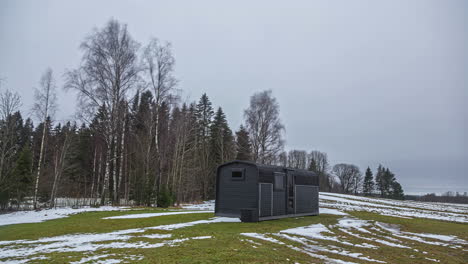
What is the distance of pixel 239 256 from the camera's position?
288 inches

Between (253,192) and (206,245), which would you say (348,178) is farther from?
(206,245)

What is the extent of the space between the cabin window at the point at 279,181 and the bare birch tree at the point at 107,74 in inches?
419

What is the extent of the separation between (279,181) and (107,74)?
13469mm

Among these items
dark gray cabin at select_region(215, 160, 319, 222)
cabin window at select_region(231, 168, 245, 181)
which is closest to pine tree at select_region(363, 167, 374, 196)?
dark gray cabin at select_region(215, 160, 319, 222)

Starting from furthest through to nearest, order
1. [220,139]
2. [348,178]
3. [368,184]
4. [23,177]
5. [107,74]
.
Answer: [348,178] → [368,184] → [220,139] → [23,177] → [107,74]

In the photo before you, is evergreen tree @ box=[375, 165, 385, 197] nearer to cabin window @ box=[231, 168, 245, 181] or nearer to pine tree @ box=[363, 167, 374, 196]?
pine tree @ box=[363, 167, 374, 196]

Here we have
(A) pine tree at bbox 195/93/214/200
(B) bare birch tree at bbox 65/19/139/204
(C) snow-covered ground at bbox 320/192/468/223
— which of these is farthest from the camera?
(A) pine tree at bbox 195/93/214/200

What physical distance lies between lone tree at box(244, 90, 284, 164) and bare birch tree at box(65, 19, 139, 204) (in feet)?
43.0

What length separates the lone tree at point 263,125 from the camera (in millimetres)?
31188

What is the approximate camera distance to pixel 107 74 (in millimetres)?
21469

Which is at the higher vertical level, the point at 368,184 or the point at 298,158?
the point at 298,158

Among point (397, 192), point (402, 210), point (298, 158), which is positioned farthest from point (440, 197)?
point (402, 210)

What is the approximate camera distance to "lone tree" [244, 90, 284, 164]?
31188mm

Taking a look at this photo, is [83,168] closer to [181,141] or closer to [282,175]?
[181,141]
